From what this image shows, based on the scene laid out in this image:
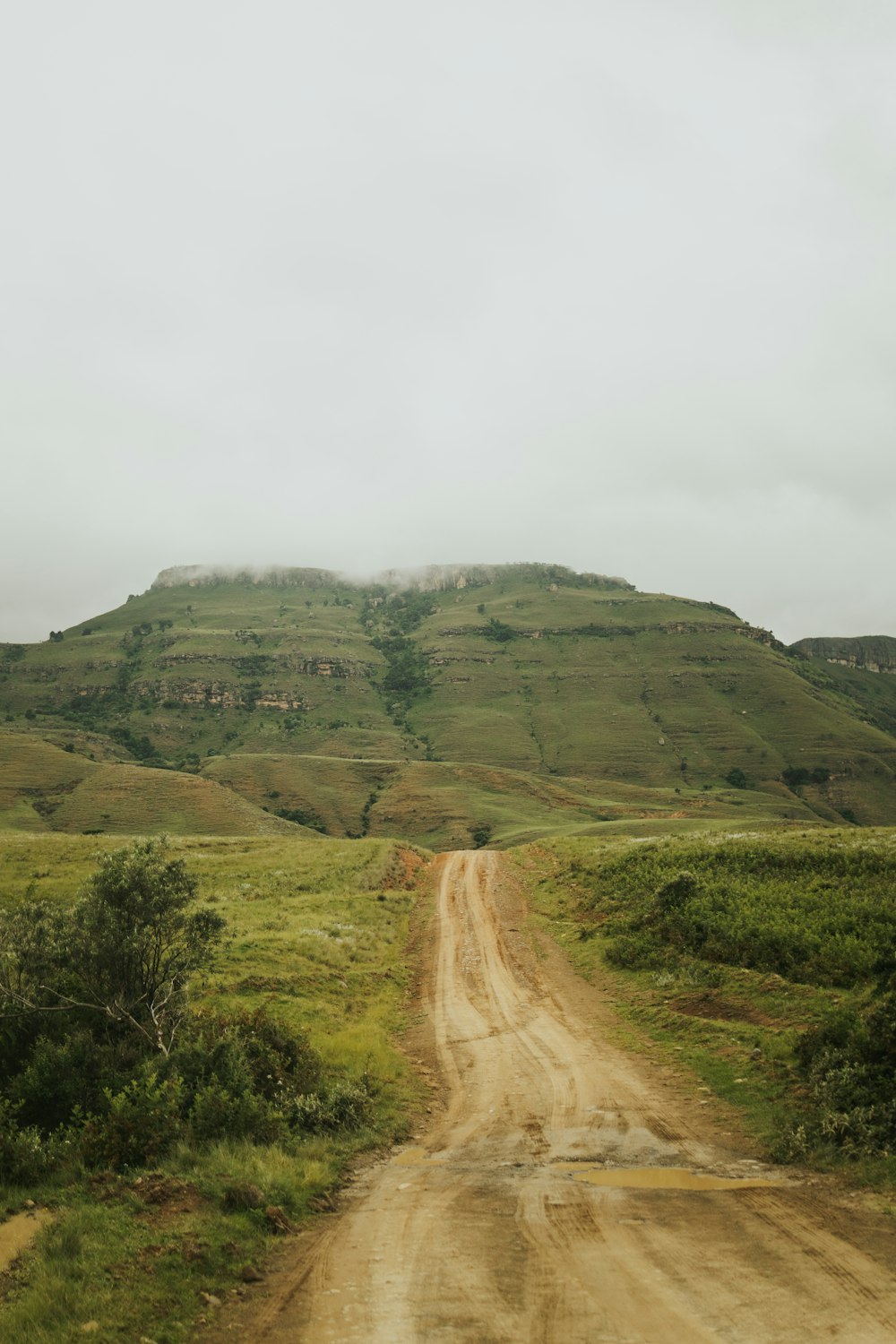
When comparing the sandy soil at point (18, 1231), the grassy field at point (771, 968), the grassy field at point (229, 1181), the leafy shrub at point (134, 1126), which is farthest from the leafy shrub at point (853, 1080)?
the sandy soil at point (18, 1231)

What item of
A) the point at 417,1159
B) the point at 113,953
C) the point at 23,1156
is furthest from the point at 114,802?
the point at 417,1159

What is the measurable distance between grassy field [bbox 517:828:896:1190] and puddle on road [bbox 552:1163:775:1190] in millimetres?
1348

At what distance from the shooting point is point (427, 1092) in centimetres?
1670

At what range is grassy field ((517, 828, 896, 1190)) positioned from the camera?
508 inches

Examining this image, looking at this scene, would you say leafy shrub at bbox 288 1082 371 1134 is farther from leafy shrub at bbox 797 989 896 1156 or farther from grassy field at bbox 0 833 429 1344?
leafy shrub at bbox 797 989 896 1156

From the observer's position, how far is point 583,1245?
9.25 metres

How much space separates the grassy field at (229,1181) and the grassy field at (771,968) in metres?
7.04

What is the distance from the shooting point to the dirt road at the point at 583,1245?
766 centimetres

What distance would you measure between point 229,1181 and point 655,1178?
20.5ft

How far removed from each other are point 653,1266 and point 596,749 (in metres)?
168

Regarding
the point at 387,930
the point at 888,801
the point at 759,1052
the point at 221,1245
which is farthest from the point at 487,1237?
the point at 888,801

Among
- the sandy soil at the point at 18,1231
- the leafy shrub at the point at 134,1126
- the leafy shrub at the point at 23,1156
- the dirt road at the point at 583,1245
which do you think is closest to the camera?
the dirt road at the point at 583,1245

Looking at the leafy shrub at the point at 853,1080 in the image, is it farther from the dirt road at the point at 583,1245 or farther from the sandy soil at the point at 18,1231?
the sandy soil at the point at 18,1231

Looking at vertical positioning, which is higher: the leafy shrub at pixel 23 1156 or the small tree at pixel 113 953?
the small tree at pixel 113 953
